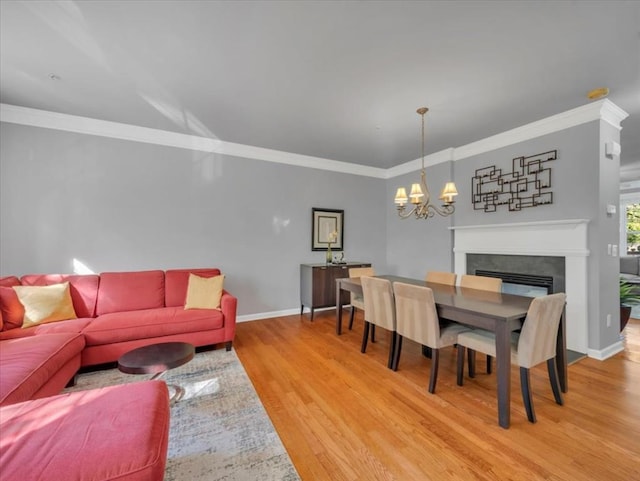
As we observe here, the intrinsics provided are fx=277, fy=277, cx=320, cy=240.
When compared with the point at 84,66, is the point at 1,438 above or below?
below

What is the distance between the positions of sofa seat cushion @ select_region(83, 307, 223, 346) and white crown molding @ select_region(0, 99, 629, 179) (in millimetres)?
2261

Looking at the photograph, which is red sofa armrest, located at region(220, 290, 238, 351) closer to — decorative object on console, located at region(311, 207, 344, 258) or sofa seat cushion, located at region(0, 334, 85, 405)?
sofa seat cushion, located at region(0, 334, 85, 405)

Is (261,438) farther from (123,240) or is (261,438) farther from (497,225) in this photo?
(497,225)

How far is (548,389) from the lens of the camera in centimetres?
232

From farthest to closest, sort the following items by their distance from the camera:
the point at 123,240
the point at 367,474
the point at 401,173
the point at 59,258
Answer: the point at 401,173 < the point at 123,240 < the point at 59,258 < the point at 367,474

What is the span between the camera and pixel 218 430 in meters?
1.83

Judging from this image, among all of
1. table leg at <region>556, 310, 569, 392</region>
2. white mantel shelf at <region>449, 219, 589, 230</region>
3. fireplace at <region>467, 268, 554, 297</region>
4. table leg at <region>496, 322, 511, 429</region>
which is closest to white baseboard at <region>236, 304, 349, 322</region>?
white mantel shelf at <region>449, 219, 589, 230</region>

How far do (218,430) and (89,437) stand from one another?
3.00 feet

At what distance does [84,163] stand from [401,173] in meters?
4.83

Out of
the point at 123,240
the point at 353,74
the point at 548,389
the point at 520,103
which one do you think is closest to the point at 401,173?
the point at 520,103

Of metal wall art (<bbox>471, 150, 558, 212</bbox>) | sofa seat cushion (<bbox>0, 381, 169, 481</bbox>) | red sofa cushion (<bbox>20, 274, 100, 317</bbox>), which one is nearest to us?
sofa seat cushion (<bbox>0, 381, 169, 481</bbox>)

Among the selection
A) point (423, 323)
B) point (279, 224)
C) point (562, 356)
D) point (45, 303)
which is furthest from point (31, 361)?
point (562, 356)

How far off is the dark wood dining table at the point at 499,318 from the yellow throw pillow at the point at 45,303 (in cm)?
352

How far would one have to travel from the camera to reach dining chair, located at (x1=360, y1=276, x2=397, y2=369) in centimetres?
271
